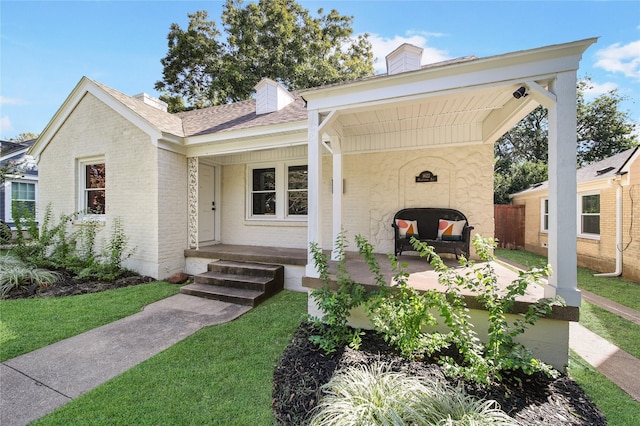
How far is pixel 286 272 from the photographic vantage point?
552 cm

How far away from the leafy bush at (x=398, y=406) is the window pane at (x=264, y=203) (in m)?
5.47

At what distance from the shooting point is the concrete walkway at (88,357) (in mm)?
2277

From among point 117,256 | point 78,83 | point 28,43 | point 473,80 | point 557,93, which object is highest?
point 28,43

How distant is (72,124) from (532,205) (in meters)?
16.7

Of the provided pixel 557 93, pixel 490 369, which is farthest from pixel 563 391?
pixel 557 93

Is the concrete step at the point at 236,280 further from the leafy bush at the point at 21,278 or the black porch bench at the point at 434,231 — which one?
the leafy bush at the point at 21,278

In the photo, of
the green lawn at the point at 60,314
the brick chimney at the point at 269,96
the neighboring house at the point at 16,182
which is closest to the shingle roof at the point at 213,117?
the brick chimney at the point at 269,96

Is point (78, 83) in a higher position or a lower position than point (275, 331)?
higher

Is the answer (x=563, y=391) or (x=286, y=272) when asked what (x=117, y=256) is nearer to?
(x=286, y=272)

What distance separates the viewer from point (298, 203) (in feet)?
22.8

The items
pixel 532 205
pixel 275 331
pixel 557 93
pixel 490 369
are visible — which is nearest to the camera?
pixel 490 369

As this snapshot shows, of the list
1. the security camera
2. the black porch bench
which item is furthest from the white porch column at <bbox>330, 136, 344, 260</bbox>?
the security camera

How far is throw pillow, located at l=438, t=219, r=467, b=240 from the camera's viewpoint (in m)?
5.14

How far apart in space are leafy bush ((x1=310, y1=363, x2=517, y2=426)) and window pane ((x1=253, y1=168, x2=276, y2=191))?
569cm
